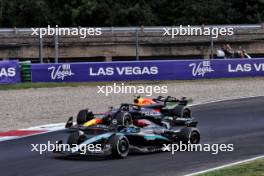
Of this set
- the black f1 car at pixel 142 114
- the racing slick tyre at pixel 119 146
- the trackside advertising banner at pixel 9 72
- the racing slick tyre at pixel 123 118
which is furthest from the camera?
the trackside advertising banner at pixel 9 72

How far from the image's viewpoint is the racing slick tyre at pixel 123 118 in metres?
14.7

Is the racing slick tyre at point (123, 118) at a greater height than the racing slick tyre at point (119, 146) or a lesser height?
greater

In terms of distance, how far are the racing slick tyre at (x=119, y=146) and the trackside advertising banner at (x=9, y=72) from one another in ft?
51.5

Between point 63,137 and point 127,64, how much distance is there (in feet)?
46.8

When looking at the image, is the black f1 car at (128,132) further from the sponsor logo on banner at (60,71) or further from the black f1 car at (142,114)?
the sponsor logo on banner at (60,71)

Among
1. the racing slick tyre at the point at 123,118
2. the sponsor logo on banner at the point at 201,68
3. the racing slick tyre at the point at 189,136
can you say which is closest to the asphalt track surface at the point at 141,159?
the racing slick tyre at the point at 189,136

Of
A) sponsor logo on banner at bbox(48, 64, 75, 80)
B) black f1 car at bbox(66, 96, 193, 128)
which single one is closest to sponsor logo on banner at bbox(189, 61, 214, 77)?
sponsor logo on banner at bbox(48, 64, 75, 80)

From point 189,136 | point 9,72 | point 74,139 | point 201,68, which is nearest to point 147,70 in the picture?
point 201,68

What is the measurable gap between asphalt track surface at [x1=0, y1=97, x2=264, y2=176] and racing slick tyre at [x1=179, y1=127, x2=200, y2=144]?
0.48 metres

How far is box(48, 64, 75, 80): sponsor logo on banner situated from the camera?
28.7m

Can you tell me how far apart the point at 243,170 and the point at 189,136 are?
9.75 ft

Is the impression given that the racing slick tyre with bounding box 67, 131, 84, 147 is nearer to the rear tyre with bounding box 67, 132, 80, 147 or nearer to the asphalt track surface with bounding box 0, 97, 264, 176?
the rear tyre with bounding box 67, 132, 80, 147

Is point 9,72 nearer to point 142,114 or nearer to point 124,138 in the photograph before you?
point 142,114

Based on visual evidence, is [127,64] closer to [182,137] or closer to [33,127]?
[33,127]
